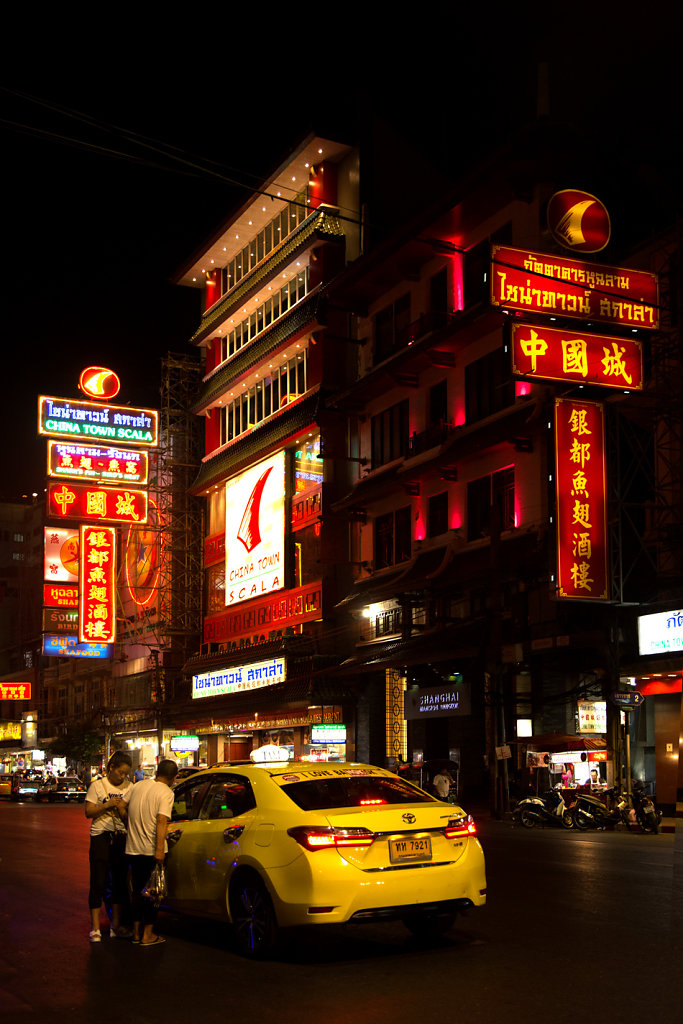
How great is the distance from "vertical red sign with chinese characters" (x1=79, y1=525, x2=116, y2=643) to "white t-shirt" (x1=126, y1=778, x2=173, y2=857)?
41.9m

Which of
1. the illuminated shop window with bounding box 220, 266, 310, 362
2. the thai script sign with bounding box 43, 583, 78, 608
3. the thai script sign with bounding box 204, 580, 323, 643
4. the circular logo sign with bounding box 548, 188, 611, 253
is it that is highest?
the illuminated shop window with bounding box 220, 266, 310, 362

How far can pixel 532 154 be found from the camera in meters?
31.8

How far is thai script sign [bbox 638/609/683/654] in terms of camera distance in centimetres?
2606

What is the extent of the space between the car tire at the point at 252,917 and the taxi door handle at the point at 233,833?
0.32 metres

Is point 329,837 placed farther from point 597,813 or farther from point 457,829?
point 597,813

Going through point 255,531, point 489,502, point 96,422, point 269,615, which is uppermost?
point 96,422

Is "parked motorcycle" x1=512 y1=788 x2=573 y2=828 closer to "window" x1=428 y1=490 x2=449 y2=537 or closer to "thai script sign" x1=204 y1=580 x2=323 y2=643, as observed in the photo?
"window" x1=428 y1=490 x2=449 y2=537

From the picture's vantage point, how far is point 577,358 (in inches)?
1032

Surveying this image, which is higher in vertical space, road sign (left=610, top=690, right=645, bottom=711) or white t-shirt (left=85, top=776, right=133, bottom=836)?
road sign (left=610, top=690, right=645, bottom=711)

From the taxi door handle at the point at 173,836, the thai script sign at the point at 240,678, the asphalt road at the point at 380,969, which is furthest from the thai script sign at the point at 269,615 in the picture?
the taxi door handle at the point at 173,836

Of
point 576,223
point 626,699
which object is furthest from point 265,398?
point 626,699

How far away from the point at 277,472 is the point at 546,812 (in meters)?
23.7

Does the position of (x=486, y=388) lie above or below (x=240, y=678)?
above

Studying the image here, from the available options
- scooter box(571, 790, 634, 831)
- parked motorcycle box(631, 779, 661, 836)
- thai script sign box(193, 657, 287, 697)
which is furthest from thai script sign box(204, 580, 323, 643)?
parked motorcycle box(631, 779, 661, 836)
